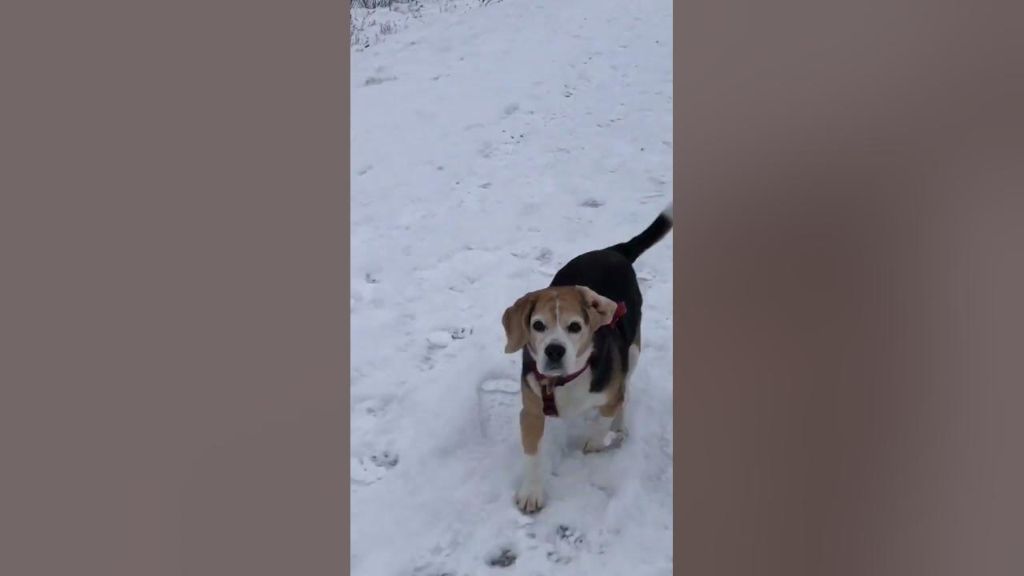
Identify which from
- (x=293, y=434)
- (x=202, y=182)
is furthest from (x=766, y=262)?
(x=202, y=182)

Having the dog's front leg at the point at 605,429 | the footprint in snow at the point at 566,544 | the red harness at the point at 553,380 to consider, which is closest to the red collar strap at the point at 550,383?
the red harness at the point at 553,380

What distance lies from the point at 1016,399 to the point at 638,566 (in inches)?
26.8

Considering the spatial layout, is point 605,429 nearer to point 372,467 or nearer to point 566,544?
point 566,544

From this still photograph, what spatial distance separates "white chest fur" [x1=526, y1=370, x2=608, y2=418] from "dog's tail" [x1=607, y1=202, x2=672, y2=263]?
0.28 m

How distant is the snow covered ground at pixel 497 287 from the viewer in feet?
5.08

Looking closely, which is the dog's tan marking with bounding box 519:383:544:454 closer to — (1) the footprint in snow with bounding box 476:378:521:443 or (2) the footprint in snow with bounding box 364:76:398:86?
(1) the footprint in snow with bounding box 476:378:521:443

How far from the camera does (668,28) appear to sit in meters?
1.74

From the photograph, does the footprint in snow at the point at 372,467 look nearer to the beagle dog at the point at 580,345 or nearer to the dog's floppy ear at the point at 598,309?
the beagle dog at the point at 580,345

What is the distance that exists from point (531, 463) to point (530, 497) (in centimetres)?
7

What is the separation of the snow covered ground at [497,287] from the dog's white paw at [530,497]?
2cm

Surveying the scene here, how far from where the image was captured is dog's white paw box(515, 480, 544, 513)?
5.23ft

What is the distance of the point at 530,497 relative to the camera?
5.26 feet

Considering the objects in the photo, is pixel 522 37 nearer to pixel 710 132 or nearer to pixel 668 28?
pixel 668 28

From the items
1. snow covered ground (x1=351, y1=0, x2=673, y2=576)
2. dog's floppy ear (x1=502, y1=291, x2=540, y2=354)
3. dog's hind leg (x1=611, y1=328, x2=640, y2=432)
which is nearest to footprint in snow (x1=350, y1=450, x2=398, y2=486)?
snow covered ground (x1=351, y1=0, x2=673, y2=576)
